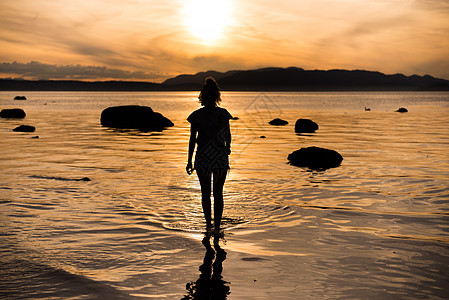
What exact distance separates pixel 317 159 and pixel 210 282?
11.3 meters

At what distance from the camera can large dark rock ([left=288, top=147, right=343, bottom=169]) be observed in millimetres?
15906

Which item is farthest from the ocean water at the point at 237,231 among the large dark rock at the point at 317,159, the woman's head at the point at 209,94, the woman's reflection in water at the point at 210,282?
the woman's head at the point at 209,94

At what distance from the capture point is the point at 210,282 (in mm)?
5512

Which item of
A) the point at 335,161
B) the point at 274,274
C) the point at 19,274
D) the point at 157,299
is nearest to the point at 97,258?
the point at 19,274

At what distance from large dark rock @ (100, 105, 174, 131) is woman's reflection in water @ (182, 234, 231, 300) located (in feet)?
96.1

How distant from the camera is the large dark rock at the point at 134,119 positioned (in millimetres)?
35562

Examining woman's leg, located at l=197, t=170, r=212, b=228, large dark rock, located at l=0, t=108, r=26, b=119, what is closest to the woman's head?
woman's leg, located at l=197, t=170, r=212, b=228

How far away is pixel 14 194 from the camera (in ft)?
35.2

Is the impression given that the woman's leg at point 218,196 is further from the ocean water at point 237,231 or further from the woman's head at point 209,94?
the woman's head at point 209,94

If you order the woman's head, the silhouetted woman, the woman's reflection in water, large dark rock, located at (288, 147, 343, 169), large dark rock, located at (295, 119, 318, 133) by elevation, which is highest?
the woman's head

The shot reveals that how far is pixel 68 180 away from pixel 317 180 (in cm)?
740

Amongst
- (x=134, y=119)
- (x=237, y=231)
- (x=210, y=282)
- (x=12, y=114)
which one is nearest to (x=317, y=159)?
(x=237, y=231)

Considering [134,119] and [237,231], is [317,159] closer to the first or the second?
[237,231]

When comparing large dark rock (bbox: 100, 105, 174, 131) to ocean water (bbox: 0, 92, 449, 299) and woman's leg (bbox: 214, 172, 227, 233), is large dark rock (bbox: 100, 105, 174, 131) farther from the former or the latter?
woman's leg (bbox: 214, 172, 227, 233)
